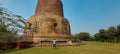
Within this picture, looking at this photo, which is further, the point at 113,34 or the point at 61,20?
the point at 113,34

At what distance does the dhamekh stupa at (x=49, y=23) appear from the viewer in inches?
1000

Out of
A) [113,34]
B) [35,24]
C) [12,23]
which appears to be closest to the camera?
[12,23]

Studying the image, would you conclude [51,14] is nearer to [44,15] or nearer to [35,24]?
[44,15]

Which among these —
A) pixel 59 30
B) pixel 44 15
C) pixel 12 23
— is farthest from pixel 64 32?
pixel 12 23

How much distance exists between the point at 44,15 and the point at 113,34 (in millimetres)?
38409

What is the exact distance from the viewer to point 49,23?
85.3ft

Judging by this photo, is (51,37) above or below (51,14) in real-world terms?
below

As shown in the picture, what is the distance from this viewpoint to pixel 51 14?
27.0 m

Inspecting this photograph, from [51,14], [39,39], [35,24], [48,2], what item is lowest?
[39,39]

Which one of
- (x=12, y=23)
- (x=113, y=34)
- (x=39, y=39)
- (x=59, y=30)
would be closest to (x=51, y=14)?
(x=59, y=30)

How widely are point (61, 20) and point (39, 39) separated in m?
4.97

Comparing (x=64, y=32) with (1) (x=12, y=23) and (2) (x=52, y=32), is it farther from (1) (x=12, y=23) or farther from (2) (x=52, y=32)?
(1) (x=12, y=23)

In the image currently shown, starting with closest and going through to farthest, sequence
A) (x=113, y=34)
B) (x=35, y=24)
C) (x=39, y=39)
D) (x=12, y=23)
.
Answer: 1. (x=12, y=23)
2. (x=39, y=39)
3. (x=35, y=24)
4. (x=113, y=34)

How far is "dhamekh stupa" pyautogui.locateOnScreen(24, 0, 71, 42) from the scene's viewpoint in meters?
25.4
